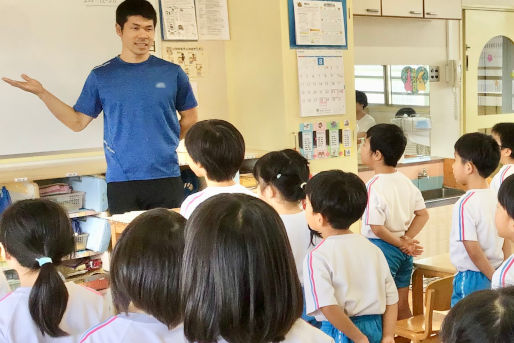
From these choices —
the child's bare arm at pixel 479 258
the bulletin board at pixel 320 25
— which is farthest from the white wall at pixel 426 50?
the child's bare arm at pixel 479 258

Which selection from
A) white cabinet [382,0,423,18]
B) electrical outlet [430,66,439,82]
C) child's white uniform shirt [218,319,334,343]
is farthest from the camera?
electrical outlet [430,66,439,82]

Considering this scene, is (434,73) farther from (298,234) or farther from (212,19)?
(298,234)

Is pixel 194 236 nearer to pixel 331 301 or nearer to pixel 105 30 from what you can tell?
pixel 331 301

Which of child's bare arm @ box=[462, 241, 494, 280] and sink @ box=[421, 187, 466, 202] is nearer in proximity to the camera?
child's bare arm @ box=[462, 241, 494, 280]

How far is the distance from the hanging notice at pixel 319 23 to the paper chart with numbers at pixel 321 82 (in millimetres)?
74

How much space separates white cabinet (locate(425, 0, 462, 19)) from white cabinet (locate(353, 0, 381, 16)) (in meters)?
0.46

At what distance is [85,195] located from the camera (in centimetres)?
349

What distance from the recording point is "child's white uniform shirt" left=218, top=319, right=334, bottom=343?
4.12ft

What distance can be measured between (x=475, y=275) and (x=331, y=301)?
988 millimetres

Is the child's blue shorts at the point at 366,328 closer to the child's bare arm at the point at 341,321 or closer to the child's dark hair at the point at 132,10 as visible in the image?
the child's bare arm at the point at 341,321

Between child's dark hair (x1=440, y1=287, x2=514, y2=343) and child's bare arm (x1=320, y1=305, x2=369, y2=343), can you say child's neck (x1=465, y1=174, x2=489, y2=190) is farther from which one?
child's dark hair (x1=440, y1=287, x2=514, y2=343)

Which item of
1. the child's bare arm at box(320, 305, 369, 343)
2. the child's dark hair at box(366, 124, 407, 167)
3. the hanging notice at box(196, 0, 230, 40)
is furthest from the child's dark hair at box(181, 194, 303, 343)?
the hanging notice at box(196, 0, 230, 40)

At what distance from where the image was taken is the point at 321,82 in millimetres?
4234

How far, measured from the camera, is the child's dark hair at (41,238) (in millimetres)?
1661
